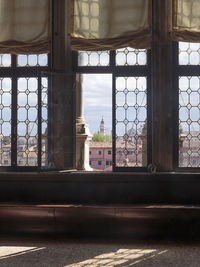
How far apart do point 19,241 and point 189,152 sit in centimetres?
250

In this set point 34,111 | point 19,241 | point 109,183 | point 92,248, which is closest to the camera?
point 92,248

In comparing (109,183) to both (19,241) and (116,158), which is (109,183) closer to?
(116,158)

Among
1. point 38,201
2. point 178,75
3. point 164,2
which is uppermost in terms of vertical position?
point 164,2

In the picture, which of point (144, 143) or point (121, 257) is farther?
point (144, 143)

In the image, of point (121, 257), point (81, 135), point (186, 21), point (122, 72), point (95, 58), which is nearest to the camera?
point (121, 257)

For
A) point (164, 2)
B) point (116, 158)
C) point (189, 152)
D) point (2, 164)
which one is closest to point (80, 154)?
point (116, 158)

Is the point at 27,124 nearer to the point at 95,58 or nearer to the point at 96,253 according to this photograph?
the point at 95,58

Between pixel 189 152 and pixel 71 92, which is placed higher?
pixel 71 92

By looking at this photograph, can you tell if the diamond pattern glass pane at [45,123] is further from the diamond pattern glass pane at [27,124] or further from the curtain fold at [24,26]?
the curtain fold at [24,26]

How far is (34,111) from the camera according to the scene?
6.00 meters

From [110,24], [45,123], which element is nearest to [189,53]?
[110,24]

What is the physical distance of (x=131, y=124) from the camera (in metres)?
5.80

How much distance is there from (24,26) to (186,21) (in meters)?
2.22

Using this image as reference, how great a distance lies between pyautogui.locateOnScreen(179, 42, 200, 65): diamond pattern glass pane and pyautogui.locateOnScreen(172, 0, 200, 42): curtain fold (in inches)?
7.5
